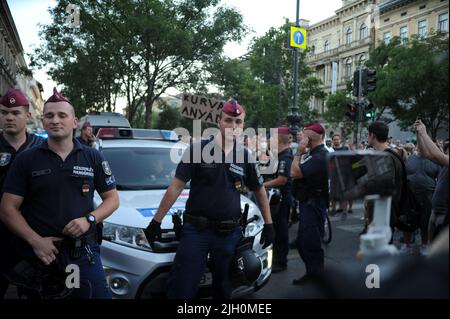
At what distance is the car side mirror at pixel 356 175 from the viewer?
3.23 ft

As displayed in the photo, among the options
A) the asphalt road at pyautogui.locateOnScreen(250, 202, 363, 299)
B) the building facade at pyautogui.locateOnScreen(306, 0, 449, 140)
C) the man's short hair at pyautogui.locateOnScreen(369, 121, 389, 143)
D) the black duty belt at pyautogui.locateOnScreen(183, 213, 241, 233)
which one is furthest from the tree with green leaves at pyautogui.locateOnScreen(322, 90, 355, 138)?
the black duty belt at pyautogui.locateOnScreen(183, 213, 241, 233)

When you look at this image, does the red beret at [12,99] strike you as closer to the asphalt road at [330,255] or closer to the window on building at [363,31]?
the asphalt road at [330,255]

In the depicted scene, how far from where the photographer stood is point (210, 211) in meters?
3.13

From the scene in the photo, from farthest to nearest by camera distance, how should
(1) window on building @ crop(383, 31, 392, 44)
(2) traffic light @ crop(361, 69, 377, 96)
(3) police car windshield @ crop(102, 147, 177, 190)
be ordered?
(1) window on building @ crop(383, 31, 392, 44) < (2) traffic light @ crop(361, 69, 377, 96) < (3) police car windshield @ crop(102, 147, 177, 190)

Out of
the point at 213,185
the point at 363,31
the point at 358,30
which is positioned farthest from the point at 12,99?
the point at 358,30

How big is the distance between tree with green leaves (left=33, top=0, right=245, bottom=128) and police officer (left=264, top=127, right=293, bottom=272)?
1167cm

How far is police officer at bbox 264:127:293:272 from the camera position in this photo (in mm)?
5559

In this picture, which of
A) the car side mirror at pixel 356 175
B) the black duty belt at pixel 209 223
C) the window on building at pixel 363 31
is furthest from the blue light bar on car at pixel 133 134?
the window on building at pixel 363 31

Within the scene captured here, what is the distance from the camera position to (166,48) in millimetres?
17219

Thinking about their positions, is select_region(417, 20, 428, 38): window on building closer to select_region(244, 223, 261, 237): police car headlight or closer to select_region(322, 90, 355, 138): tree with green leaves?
select_region(322, 90, 355, 138): tree with green leaves

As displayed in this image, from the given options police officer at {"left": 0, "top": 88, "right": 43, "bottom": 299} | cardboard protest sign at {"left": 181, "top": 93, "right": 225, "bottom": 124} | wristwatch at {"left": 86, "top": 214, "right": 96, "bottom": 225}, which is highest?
cardboard protest sign at {"left": 181, "top": 93, "right": 225, "bottom": 124}

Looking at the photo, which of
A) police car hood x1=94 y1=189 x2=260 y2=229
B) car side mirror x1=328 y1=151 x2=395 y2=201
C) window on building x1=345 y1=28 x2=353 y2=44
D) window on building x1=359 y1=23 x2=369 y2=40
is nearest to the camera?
car side mirror x1=328 y1=151 x2=395 y2=201

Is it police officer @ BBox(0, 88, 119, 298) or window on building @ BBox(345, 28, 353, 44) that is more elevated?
window on building @ BBox(345, 28, 353, 44)

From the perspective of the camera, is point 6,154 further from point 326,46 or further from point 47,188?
point 326,46
